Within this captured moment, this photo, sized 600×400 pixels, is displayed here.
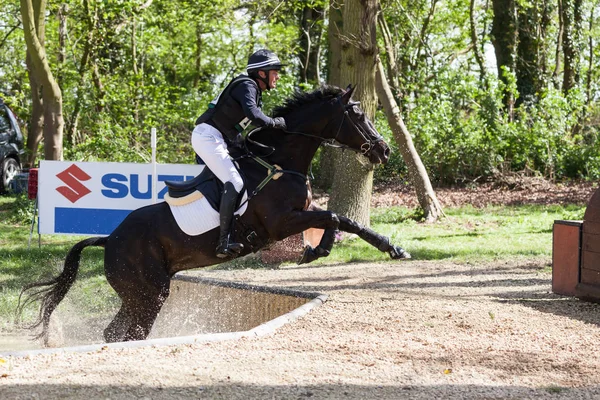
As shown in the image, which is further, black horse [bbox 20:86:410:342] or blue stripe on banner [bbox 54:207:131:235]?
blue stripe on banner [bbox 54:207:131:235]

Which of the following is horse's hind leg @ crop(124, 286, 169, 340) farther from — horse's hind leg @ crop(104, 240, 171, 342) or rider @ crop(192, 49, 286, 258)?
rider @ crop(192, 49, 286, 258)

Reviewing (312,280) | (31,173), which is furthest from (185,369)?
(31,173)

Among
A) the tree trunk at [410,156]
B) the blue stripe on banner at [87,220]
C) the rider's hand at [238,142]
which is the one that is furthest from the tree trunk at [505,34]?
the rider's hand at [238,142]

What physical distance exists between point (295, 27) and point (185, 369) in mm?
26679

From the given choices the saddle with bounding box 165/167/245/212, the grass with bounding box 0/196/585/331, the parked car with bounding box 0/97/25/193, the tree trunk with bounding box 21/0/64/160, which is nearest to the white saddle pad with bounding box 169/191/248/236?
the saddle with bounding box 165/167/245/212

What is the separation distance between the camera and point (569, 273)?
27.1ft

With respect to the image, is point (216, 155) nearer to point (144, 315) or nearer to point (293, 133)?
point (293, 133)

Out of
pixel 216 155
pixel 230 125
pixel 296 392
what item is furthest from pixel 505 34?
pixel 296 392

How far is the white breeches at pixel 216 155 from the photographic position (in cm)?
682

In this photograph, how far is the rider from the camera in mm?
6719

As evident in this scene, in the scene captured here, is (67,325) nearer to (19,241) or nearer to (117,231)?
(117,231)

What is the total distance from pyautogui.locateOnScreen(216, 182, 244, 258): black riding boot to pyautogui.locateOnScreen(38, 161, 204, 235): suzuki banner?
5220mm

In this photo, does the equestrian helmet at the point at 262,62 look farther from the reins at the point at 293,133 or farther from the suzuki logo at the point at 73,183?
the suzuki logo at the point at 73,183

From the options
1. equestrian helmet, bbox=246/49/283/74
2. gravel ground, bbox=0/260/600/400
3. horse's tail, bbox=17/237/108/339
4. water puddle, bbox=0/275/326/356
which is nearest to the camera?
gravel ground, bbox=0/260/600/400
